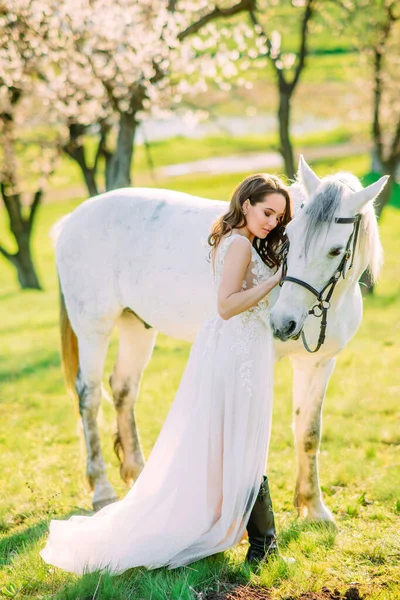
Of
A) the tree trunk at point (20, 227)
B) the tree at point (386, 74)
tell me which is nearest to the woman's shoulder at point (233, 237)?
the tree at point (386, 74)

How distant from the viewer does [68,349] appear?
5145 mm

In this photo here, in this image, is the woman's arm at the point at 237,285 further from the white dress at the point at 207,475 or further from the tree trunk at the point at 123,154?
the tree trunk at the point at 123,154

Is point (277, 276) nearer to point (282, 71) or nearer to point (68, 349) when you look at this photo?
point (68, 349)

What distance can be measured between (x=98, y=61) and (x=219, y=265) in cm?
768

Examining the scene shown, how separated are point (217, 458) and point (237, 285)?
953 millimetres

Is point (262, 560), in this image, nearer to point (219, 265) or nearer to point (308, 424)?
point (308, 424)

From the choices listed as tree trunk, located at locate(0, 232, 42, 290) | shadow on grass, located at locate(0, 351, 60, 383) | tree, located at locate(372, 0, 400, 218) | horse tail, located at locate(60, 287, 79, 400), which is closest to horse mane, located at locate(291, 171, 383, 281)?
horse tail, located at locate(60, 287, 79, 400)

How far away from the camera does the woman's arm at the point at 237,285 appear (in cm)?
316

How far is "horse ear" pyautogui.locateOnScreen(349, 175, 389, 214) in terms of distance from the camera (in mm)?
3105

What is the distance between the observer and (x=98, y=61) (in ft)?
32.6

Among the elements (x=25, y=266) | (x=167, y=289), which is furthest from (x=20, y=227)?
(x=167, y=289)

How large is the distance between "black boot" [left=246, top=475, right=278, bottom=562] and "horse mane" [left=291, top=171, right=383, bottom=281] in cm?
133

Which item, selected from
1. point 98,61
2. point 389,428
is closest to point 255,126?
point 98,61

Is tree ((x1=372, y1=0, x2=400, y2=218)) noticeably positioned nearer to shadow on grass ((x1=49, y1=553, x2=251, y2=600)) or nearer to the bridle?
the bridle
